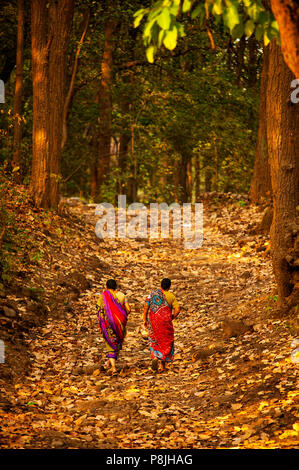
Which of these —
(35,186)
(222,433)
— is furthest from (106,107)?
(222,433)

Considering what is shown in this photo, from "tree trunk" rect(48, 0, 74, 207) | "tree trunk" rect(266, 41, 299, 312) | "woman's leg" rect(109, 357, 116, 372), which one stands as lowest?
"woman's leg" rect(109, 357, 116, 372)

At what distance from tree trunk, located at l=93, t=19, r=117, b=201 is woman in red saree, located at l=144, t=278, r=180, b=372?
47.7ft

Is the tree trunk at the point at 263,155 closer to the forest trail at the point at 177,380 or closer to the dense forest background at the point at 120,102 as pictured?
the dense forest background at the point at 120,102

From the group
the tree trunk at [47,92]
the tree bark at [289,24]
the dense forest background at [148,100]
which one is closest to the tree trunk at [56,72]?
the tree trunk at [47,92]

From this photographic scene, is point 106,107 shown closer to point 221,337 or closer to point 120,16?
point 120,16

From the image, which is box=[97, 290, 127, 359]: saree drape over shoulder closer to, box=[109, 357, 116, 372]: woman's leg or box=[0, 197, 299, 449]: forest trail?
box=[109, 357, 116, 372]: woman's leg

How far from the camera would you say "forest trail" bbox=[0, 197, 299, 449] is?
6.61 metres

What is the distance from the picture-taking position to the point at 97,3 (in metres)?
21.5

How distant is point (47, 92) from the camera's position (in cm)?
1562

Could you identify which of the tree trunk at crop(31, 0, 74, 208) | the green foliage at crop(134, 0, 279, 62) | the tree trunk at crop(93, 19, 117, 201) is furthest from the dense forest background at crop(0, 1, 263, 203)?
the green foliage at crop(134, 0, 279, 62)

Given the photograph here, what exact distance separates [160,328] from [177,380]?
95cm

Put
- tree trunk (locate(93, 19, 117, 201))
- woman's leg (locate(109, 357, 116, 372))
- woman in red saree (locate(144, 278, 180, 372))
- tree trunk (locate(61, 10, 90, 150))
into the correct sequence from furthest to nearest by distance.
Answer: tree trunk (locate(93, 19, 117, 201)), tree trunk (locate(61, 10, 90, 150)), woman in red saree (locate(144, 278, 180, 372)), woman's leg (locate(109, 357, 116, 372))

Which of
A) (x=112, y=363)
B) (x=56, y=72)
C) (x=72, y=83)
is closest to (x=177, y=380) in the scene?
(x=112, y=363)

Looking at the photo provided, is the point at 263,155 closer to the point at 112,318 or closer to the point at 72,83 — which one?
the point at 72,83
